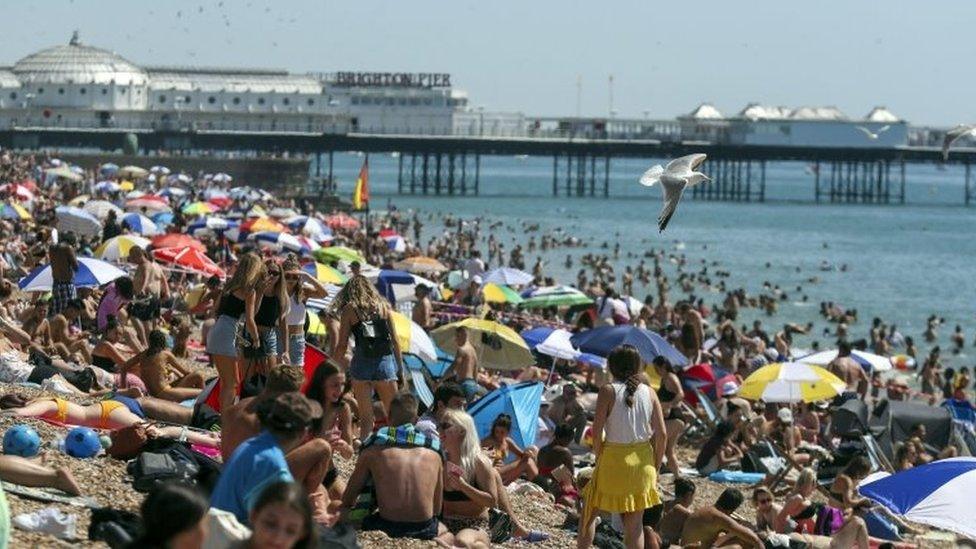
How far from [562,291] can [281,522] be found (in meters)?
19.3

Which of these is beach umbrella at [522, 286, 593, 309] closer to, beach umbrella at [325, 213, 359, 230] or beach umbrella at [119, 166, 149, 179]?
beach umbrella at [325, 213, 359, 230]

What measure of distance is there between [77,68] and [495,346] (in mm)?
96061

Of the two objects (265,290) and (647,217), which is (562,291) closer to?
(265,290)

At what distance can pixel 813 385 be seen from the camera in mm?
15719

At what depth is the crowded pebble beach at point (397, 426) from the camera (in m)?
6.71

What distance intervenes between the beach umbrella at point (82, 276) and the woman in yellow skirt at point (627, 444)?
8.11m

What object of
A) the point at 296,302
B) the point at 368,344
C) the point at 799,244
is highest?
the point at 296,302

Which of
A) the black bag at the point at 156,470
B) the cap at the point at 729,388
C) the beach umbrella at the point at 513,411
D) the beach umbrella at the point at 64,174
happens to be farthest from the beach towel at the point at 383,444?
the beach umbrella at the point at 64,174

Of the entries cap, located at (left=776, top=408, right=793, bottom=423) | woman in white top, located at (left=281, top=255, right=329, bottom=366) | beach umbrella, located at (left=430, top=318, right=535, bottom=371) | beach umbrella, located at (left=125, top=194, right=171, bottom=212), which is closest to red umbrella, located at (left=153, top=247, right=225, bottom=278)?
beach umbrella, located at (left=430, top=318, right=535, bottom=371)

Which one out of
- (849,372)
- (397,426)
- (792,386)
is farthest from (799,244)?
(397,426)

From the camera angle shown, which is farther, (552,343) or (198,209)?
(198,209)

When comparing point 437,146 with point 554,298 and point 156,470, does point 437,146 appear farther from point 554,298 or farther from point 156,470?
point 156,470

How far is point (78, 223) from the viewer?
24391 millimetres

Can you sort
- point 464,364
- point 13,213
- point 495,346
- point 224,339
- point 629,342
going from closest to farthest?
point 224,339 → point 464,364 → point 629,342 → point 495,346 → point 13,213
